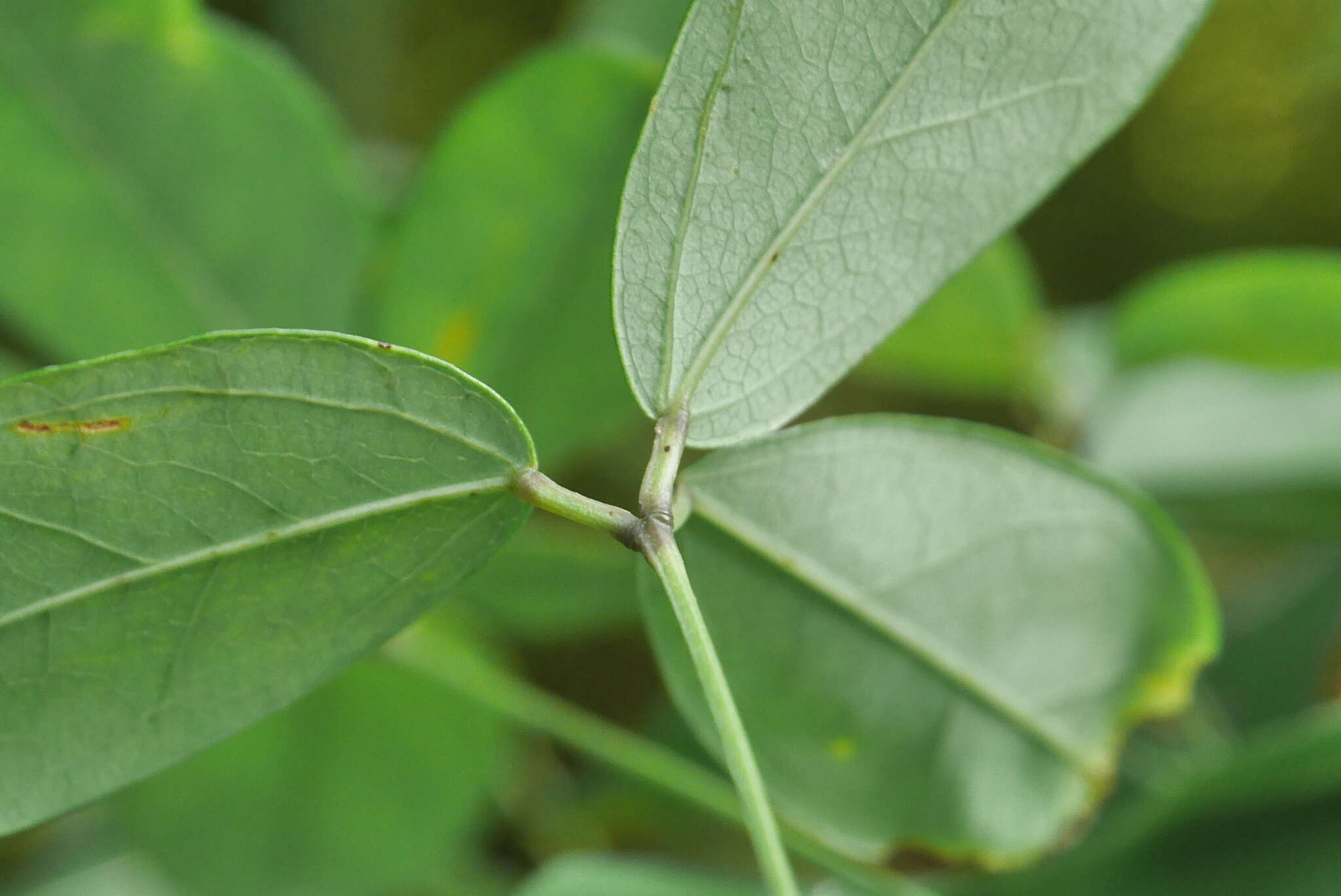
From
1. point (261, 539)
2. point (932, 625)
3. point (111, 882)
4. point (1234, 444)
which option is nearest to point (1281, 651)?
point (1234, 444)

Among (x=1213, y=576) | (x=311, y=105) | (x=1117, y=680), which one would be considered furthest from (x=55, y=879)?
(x=1213, y=576)

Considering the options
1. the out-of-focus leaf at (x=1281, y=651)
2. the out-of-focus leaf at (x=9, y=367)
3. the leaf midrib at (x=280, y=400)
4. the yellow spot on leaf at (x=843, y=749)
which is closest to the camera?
the leaf midrib at (x=280, y=400)

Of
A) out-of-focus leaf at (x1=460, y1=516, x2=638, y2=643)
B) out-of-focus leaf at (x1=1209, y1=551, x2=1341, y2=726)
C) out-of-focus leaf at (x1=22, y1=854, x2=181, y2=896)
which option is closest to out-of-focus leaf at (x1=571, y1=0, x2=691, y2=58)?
out-of-focus leaf at (x1=460, y1=516, x2=638, y2=643)

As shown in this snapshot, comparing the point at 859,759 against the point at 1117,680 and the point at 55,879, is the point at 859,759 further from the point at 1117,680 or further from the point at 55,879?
the point at 55,879

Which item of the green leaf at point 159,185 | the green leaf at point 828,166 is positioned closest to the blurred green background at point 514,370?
the green leaf at point 159,185

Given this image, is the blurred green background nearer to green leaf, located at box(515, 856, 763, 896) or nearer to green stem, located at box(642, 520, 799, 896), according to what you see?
green leaf, located at box(515, 856, 763, 896)

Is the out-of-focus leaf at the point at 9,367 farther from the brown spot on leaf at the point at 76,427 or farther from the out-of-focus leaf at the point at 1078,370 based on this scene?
the out-of-focus leaf at the point at 1078,370
